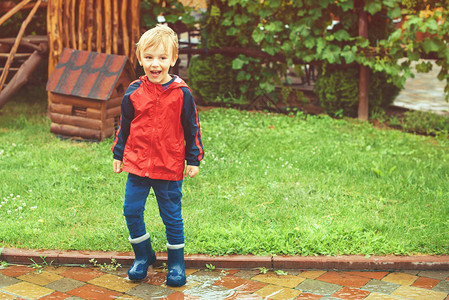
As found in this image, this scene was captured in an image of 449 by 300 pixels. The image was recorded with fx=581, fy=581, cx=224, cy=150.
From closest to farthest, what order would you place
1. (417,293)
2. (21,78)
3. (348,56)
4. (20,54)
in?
(417,293) < (21,78) < (20,54) < (348,56)

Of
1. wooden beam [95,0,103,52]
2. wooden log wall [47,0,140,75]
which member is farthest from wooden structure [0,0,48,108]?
wooden beam [95,0,103,52]

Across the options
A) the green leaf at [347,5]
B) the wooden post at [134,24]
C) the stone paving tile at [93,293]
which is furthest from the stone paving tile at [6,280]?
the green leaf at [347,5]

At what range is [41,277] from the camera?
11.8 feet

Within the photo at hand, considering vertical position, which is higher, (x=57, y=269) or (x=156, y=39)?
(x=156, y=39)

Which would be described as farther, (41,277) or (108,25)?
(108,25)

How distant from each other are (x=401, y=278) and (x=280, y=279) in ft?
2.51

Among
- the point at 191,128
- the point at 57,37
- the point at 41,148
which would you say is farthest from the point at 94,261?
the point at 57,37

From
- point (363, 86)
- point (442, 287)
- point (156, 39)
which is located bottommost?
point (442, 287)

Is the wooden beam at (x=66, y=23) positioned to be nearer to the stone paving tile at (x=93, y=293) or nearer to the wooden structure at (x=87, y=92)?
the wooden structure at (x=87, y=92)

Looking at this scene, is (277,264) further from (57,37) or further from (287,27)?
(287,27)

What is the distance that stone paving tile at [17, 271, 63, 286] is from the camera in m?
3.54

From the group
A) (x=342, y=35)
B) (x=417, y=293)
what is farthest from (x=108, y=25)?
(x=417, y=293)

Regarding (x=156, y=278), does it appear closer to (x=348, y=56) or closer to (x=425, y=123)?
(x=348, y=56)

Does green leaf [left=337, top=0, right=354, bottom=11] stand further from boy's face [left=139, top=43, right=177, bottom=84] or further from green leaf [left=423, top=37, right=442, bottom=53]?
boy's face [left=139, top=43, right=177, bottom=84]
